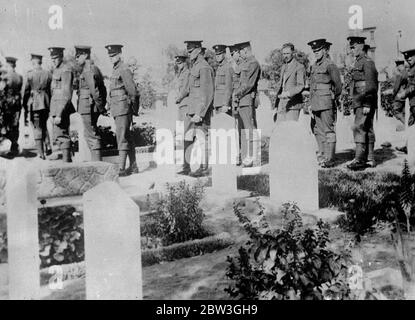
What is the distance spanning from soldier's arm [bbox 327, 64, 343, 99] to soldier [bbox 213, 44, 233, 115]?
3.70ft

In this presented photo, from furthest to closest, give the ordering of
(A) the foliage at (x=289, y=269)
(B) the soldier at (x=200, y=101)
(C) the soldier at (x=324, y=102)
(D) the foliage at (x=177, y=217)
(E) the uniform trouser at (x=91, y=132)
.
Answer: (C) the soldier at (x=324, y=102), (B) the soldier at (x=200, y=101), (E) the uniform trouser at (x=91, y=132), (D) the foliage at (x=177, y=217), (A) the foliage at (x=289, y=269)

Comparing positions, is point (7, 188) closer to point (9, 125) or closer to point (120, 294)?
point (9, 125)

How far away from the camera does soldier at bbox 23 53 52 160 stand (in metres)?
5.29

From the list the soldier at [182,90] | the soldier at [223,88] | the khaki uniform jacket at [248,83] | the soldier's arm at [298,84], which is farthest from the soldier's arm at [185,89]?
the soldier's arm at [298,84]

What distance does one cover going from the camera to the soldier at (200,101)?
5.59m

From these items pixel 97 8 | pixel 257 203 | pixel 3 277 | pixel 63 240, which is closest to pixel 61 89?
pixel 97 8

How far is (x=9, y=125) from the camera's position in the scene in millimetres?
5293

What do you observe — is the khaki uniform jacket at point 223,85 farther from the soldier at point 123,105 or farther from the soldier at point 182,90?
the soldier at point 123,105

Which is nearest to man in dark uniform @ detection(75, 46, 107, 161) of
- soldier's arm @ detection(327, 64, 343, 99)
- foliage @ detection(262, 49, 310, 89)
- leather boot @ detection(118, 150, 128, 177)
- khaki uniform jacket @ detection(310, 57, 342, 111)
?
leather boot @ detection(118, 150, 128, 177)

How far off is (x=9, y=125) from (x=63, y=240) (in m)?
1.38

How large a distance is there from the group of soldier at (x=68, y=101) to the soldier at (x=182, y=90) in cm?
47

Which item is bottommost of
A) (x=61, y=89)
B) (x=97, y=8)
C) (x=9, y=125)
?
(x=9, y=125)
